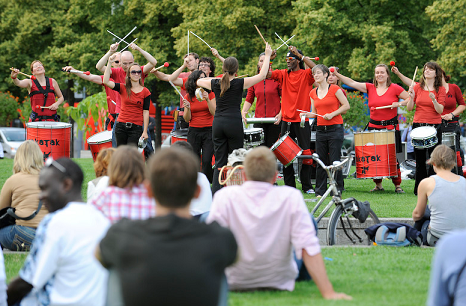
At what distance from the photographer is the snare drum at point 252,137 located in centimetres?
1014

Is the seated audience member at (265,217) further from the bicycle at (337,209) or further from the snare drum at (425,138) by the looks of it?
the snare drum at (425,138)

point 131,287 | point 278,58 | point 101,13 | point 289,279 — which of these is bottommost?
point 289,279

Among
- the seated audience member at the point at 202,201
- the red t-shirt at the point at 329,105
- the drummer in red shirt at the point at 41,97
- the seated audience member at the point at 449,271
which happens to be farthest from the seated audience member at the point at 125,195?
the drummer in red shirt at the point at 41,97

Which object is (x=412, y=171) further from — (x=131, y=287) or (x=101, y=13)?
(x=101, y=13)

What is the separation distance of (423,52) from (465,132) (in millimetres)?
10945

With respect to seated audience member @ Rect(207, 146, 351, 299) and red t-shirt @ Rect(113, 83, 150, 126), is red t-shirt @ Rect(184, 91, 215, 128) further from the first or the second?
seated audience member @ Rect(207, 146, 351, 299)

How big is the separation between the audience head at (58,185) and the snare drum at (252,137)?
652cm

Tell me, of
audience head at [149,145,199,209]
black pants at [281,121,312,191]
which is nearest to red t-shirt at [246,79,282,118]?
black pants at [281,121,312,191]

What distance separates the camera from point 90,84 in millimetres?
30422

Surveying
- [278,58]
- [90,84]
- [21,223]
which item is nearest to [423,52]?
[278,58]

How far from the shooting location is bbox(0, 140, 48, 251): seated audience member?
6.36m

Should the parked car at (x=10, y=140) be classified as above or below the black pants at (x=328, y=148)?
above

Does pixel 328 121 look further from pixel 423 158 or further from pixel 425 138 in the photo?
pixel 423 158

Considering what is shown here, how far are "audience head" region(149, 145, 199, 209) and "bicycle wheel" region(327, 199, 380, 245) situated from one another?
14.3 feet
